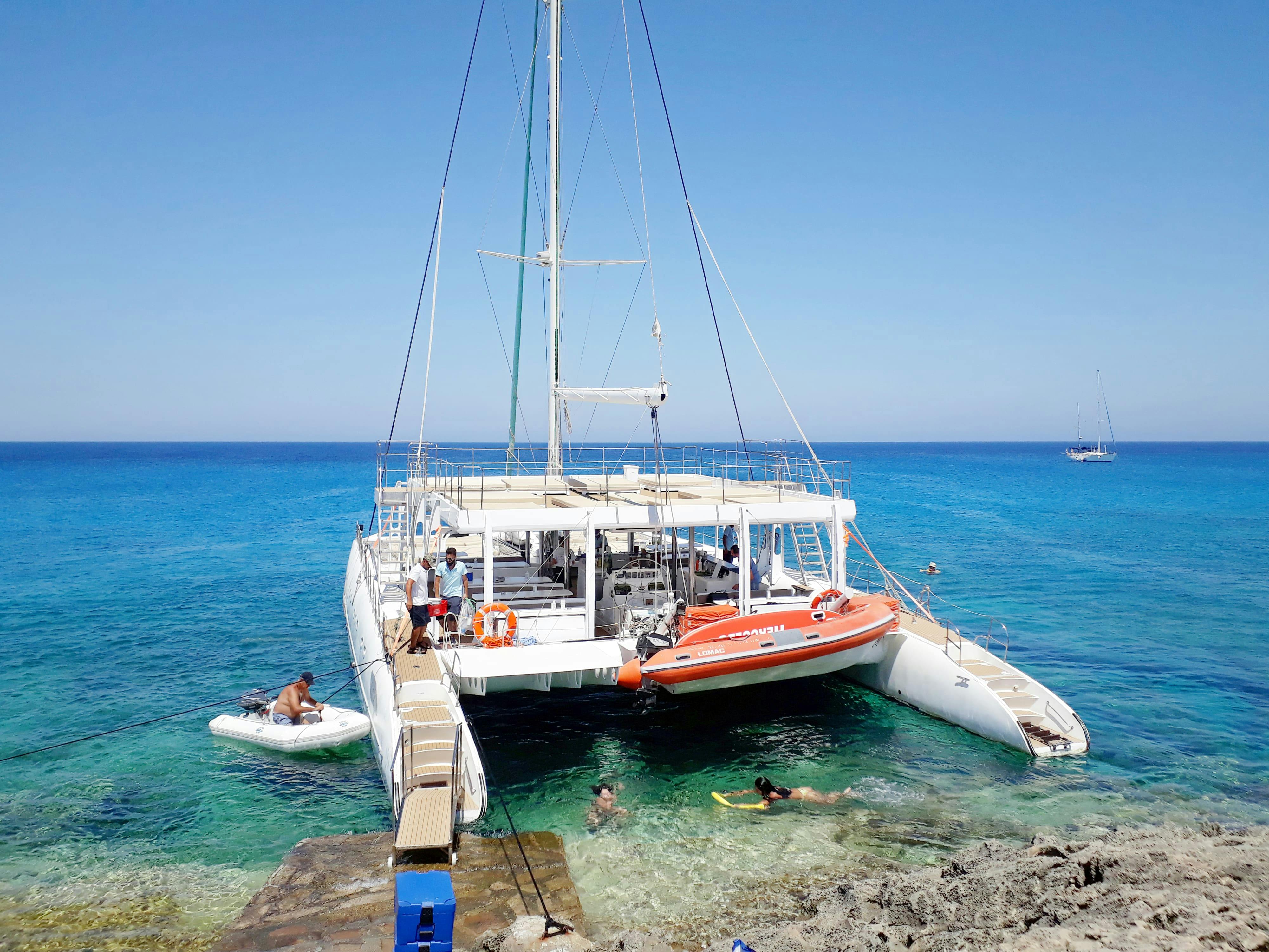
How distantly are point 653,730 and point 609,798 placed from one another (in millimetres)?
2471

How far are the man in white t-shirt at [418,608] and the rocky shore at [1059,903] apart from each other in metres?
5.86

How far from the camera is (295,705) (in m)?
12.3

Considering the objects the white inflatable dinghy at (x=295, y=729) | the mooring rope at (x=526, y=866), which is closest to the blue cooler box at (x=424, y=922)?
the mooring rope at (x=526, y=866)

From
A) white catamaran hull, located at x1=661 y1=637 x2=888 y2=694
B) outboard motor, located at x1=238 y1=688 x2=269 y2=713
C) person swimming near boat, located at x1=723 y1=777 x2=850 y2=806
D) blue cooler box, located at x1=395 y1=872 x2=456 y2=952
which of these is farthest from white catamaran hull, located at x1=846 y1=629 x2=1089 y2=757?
outboard motor, located at x1=238 y1=688 x2=269 y2=713

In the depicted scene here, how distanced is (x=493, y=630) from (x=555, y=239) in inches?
361

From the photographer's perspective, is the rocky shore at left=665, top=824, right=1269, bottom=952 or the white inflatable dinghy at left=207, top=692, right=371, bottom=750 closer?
the rocky shore at left=665, top=824, right=1269, bottom=952

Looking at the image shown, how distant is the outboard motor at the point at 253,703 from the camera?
42.2 ft

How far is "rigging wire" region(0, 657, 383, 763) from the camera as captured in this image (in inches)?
424

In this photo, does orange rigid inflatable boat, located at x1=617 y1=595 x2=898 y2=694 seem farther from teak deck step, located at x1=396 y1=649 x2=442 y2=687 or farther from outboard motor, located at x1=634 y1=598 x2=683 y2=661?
teak deck step, located at x1=396 y1=649 x2=442 y2=687

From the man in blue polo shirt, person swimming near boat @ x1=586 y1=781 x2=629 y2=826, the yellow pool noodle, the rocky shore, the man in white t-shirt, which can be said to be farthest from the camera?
the man in blue polo shirt

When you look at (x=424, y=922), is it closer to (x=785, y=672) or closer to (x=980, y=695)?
(x=785, y=672)

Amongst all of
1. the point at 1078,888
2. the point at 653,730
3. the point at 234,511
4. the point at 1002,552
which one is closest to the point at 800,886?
the point at 1078,888

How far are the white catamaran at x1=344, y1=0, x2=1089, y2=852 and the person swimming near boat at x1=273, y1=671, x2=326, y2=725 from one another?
2.76 feet

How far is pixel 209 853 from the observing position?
902 centimetres
